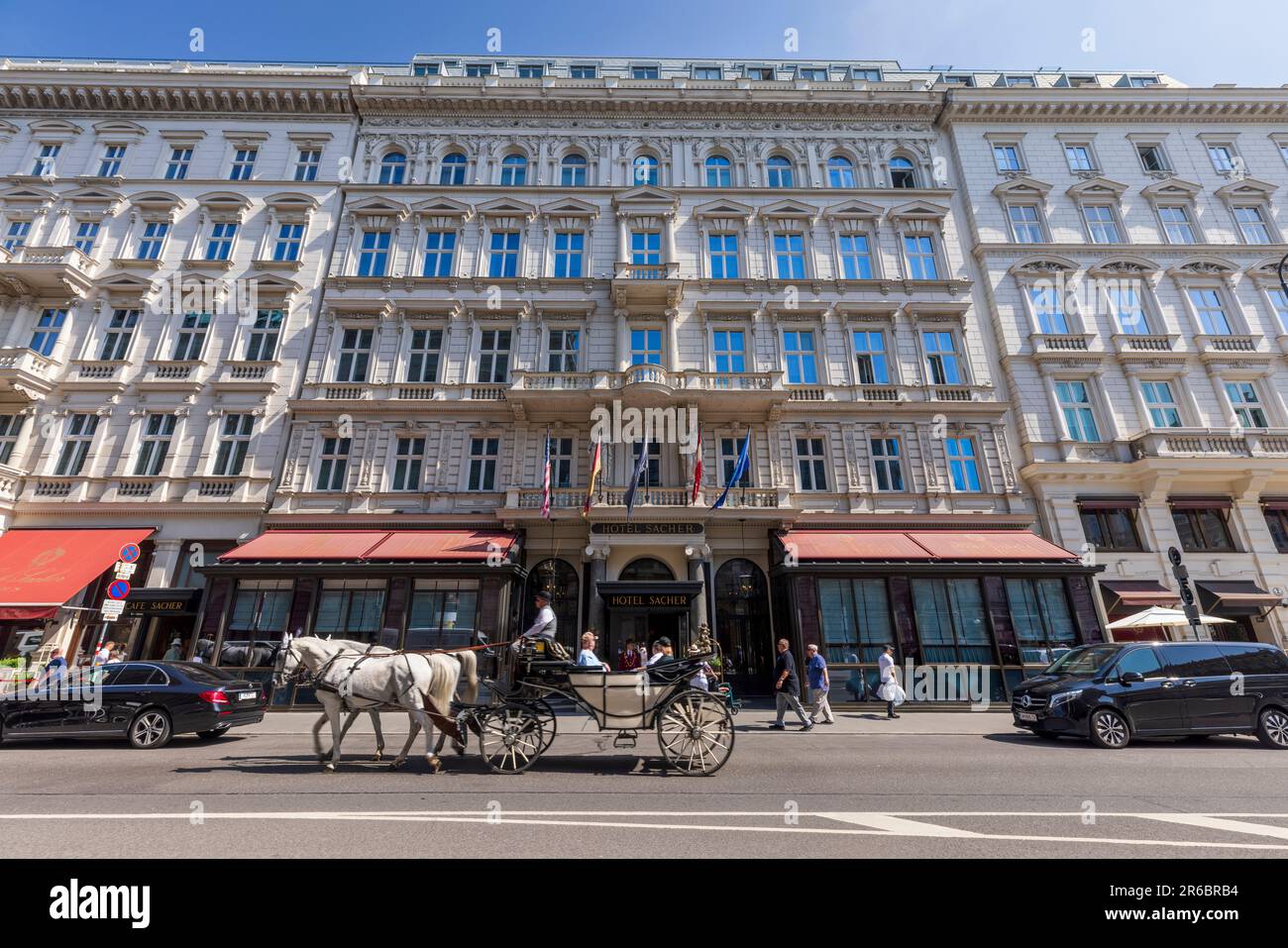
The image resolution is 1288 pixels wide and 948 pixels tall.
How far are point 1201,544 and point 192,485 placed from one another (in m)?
34.2

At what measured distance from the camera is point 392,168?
2327 centimetres

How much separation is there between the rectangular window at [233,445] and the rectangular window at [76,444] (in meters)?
4.31

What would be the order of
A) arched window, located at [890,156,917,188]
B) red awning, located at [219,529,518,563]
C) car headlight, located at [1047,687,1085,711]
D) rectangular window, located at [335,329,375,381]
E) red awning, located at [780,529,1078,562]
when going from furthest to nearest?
arched window, located at [890,156,917,188] < rectangular window, located at [335,329,375,381] < red awning, located at [780,529,1078,562] < red awning, located at [219,529,518,563] < car headlight, located at [1047,687,1085,711]

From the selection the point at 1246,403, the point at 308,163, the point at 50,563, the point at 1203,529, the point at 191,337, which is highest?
the point at 308,163

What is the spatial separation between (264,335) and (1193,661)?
2818cm

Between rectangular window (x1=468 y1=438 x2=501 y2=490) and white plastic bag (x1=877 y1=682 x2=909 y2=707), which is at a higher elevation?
rectangular window (x1=468 y1=438 x2=501 y2=490)

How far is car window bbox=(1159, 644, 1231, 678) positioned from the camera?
982cm

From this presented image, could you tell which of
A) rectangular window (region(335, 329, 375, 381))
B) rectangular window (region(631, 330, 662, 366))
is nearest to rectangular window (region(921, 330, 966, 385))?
rectangular window (region(631, 330, 662, 366))

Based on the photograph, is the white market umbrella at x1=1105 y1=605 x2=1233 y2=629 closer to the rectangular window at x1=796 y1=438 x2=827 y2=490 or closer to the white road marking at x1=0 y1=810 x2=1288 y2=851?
the rectangular window at x1=796 y1=438 x2=827 y2=490

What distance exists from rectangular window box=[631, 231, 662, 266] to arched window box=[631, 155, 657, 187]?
10.3 ft

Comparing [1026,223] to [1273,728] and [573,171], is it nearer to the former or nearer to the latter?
[573,171]

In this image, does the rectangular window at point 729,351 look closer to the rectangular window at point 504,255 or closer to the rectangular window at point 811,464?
the rectangular window at point 811,464

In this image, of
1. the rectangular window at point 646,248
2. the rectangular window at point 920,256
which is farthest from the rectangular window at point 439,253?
the rectangular window at point 920,256

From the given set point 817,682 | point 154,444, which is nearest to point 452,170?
point 154,444
